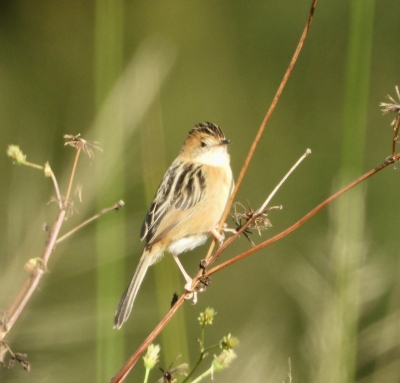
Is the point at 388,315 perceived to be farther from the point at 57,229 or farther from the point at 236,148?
the point at 236,148

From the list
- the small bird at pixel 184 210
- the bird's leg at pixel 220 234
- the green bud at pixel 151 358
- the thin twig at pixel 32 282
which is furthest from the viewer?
the small bird at pixel 184 210

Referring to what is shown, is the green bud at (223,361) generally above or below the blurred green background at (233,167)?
below

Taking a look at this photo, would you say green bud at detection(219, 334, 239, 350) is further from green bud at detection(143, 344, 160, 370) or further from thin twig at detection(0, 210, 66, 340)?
thin twig at detection(0, 210, 66, 340)

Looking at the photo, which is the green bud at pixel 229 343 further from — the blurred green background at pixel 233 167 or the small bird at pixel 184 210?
the small bird at pixel 184 210

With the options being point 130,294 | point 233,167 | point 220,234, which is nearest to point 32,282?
point 220,234

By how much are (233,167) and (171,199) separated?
4.98 metres

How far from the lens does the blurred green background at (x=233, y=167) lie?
2734 mm

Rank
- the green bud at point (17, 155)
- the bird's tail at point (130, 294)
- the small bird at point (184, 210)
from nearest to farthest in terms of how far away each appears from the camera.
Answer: the green bud at point (17, 155)
the bird's tail at point (130, 294)
the small bird at point (184, 210)

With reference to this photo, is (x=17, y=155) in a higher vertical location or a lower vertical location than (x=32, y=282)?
higher

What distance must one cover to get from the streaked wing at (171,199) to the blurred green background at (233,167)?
0.38 feet

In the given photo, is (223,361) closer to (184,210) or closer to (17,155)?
(17,155)

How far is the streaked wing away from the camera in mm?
4332

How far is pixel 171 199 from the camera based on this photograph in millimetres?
4441

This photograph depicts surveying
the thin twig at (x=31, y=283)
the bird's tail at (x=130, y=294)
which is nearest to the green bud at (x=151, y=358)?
the thin twig at (x=31, y=283)
